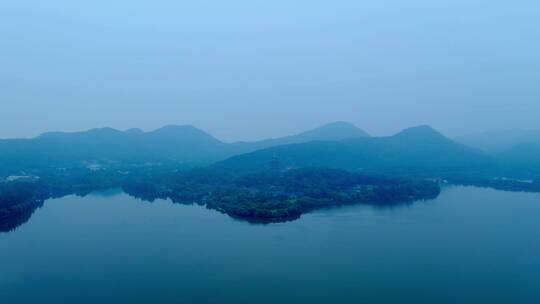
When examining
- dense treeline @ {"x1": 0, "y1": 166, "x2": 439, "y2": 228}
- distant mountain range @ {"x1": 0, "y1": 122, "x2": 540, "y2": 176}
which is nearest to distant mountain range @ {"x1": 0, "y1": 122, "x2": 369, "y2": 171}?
distant mountain range @ {"x1": 0, "y1": 122, "x2": 540, "y2": 176}

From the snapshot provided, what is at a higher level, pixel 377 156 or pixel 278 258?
pixel 377 156

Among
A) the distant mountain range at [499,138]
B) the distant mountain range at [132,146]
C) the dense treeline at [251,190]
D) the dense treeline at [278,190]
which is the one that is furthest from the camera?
the distant mountain range at [499,138]

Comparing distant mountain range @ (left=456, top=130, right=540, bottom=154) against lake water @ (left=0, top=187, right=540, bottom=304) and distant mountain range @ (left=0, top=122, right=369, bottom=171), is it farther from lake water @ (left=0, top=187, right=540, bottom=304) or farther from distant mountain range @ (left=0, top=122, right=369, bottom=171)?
lake water @ (left=0, top=187, right=540, bottom=304)

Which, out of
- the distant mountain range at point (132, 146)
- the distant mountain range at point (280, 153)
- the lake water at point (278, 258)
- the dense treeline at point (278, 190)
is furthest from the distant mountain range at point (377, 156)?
the lake water at point (278, 258)

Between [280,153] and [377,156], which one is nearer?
[280,153]

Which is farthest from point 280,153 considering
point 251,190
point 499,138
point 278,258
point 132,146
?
point 499,138

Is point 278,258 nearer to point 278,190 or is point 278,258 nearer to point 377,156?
point 278,190

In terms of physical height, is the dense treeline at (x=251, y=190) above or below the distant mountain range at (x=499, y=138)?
below

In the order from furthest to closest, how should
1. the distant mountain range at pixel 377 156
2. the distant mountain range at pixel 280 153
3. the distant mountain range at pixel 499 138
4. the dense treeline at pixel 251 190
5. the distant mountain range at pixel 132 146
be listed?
the distant mountain range at pixel 499 138
the distant mountain range at pixel 132 146
the distant mountain range at pixel 280 153
the distant mountain range at pixel 377 156
the dense treeline at pixel 251 190

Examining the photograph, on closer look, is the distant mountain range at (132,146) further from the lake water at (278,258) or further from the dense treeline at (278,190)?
the lake water at (278,258)
